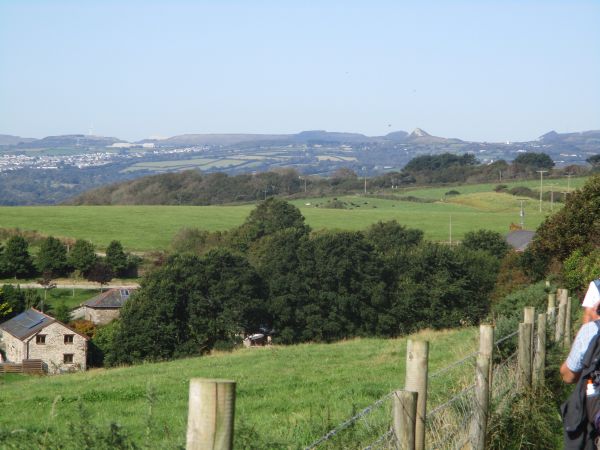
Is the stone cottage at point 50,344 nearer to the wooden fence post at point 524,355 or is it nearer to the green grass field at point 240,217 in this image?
the green grass field at point 240,217

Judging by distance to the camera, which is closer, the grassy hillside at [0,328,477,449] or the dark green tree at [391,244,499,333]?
the grassy hillside at [0,328,477,449]

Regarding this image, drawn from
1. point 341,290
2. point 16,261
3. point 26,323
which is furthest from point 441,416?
point 16,261

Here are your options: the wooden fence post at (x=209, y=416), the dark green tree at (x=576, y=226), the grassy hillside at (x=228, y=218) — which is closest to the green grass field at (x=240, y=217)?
the grassy hillside at (x=228, y=218)

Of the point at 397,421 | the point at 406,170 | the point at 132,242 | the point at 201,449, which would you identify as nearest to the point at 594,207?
the point at 397,421

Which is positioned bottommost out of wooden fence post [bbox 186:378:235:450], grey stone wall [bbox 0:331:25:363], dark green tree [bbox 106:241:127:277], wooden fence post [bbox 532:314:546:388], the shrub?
grey stone wall [bbox 0:331:25:363]

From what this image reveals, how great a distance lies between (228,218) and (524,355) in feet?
309

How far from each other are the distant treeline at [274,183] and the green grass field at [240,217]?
22.1 metres

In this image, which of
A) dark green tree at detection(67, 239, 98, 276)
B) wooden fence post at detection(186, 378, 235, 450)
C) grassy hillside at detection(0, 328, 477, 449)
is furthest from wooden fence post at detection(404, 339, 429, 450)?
dark green tree at detection(67, 239, 98, 276)

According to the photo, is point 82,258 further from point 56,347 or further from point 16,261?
point 56,347

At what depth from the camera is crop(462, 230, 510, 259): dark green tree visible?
66750mm

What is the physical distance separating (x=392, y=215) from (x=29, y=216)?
38777 millimetres

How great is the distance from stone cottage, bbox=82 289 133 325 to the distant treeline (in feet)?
255

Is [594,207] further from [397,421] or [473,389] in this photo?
[397,421]

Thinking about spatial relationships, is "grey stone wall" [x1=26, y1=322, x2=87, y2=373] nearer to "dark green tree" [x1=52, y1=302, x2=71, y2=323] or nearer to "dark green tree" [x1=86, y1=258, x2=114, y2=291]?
"dark green tree" [x1=52, y1=302, x2=71, y2=323]
